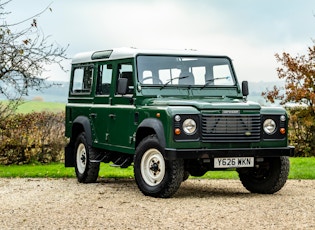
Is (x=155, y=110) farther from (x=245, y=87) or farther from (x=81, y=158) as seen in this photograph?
(x=81, y=158)

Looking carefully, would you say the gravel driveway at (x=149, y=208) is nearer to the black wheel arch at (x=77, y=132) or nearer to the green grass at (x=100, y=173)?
the black wheel arch at (x=77, y=132)

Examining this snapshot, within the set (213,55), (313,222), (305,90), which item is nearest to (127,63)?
(213,55)

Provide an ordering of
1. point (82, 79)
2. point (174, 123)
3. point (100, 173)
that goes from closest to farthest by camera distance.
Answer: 1. point (174, 123)
2. point (82, 79)
3. point (100, 173)

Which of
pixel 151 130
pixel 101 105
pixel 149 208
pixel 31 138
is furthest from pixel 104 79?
pixel 31 138

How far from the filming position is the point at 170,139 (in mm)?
11281

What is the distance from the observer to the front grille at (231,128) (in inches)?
454

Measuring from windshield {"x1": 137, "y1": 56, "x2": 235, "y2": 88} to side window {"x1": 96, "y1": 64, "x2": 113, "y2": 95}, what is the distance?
1258 millimetres

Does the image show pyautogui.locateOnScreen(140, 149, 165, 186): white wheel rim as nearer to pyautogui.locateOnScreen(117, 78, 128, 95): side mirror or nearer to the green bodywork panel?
the green bodywork panel

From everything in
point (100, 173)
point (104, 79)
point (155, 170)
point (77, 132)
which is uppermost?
point (104, 79)

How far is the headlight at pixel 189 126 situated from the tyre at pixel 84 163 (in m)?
3.72

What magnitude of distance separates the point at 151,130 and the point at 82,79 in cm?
393

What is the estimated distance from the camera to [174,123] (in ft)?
37.0

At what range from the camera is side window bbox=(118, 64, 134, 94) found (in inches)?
508

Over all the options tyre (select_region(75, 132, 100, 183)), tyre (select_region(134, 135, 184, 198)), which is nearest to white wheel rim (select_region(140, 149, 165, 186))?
tyre (select_region(134, 135, 184, 198))
